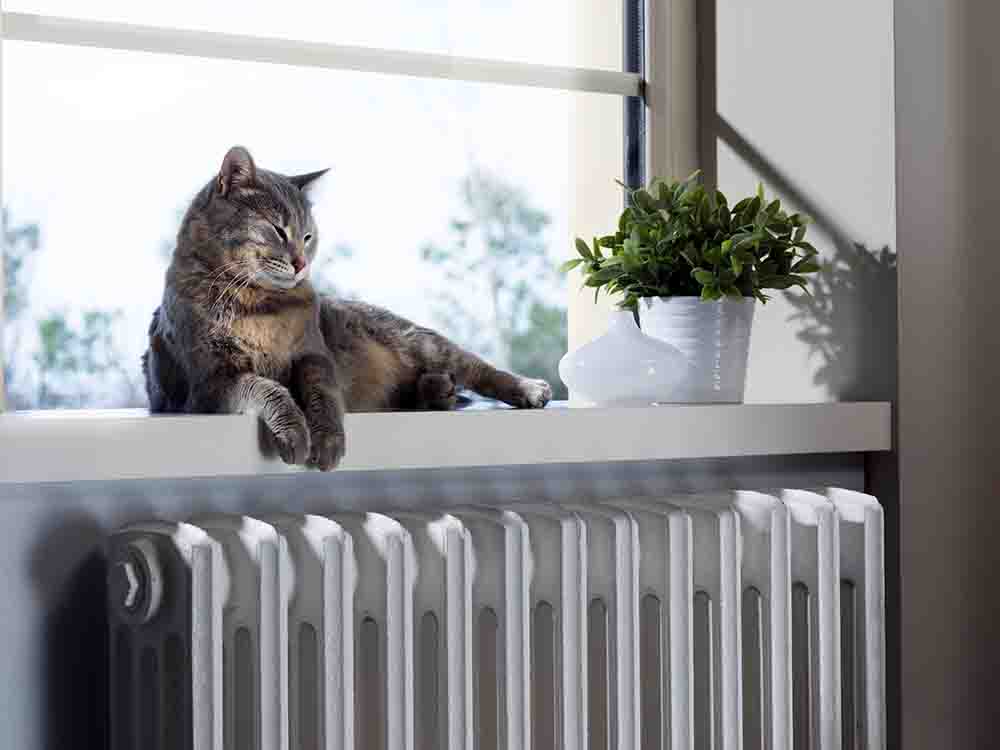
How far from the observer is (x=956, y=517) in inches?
61.2

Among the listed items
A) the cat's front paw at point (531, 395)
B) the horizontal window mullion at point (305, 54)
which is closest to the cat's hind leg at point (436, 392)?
the cat's front paw at point (531, 395)

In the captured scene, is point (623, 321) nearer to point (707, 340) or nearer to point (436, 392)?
point (707, 340)

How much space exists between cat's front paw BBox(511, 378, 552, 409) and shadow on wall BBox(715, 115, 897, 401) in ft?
1.36

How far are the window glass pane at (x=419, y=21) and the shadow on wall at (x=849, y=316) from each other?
348 mm

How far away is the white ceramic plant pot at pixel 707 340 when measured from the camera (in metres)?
1.52

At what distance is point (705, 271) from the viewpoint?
4.87 feet

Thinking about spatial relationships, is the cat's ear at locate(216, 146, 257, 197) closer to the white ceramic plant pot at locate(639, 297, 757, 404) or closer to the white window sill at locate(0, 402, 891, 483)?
the white window sill at locate(0, 402, 891, 483)

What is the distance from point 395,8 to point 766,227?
57cm

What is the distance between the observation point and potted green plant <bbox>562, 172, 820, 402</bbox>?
1.51m

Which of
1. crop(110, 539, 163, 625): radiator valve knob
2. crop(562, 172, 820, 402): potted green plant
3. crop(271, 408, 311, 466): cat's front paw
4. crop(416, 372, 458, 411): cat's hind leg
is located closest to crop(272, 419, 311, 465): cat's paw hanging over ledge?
crop(271, 408, 311, 466): cat's front paw

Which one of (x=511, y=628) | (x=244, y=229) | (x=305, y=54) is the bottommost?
(x=511, y=628)

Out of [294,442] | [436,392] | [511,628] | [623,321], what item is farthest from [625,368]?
[294,442]

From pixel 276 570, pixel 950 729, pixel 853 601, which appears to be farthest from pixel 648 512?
pixel 950 729

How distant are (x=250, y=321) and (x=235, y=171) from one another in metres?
0.15
